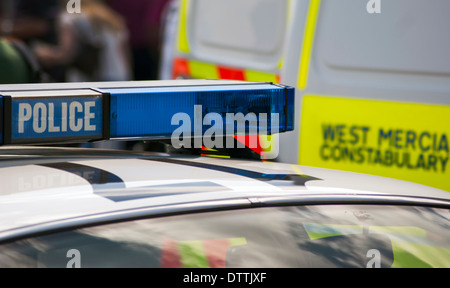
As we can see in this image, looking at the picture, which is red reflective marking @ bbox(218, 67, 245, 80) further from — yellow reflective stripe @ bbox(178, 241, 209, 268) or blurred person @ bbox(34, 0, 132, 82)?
blurred person @ bbox(34, 0, 132, 82)

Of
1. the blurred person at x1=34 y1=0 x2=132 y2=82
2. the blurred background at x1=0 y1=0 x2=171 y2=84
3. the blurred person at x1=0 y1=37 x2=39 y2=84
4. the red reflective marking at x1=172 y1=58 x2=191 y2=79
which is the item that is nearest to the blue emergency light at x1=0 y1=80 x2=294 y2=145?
the blurred person at x1=0 y1=37 x2=39 y2=84

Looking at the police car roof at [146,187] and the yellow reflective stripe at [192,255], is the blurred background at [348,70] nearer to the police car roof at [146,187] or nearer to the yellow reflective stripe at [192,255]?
the police car roof at [146,187]

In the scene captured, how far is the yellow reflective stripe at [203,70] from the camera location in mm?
4258

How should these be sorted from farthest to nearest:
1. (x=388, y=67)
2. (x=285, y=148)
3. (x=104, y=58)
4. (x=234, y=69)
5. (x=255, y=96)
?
(x=104, y=58)
(x=234, y=69)
(x=285, y=148)
(x=388, y=67)
(x=255, y=96)

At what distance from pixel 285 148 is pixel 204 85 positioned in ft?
4.63

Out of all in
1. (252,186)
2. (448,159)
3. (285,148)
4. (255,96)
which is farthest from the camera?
(285,148)

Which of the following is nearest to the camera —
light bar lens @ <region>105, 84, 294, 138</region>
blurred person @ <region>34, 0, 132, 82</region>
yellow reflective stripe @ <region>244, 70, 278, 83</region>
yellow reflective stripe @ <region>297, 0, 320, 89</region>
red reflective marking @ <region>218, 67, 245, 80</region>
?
light bar lens @ <region>105, 84, 294, 138</region>

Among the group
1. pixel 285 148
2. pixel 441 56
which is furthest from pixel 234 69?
pixel 441 56

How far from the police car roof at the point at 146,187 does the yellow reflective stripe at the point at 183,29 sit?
9.03ft

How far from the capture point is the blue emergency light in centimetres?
163

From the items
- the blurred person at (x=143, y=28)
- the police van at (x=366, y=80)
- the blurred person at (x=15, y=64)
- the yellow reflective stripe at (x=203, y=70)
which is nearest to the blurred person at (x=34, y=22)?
the blurred person at (x=143, y=28)

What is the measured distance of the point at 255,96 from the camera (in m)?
1.91

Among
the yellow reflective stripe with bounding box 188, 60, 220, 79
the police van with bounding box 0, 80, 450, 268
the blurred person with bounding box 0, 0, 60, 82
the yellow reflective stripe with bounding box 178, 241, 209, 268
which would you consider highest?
the blurred person with bounding box 0, 0, 60, 82
